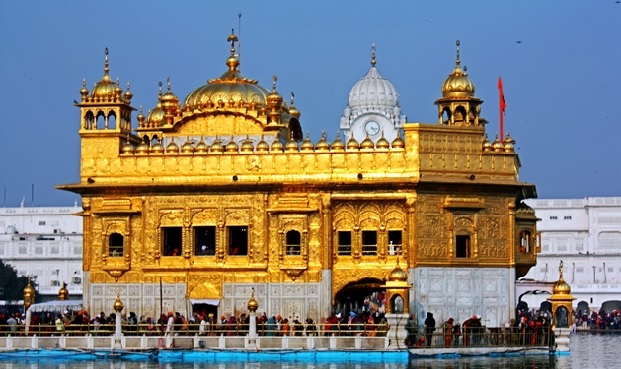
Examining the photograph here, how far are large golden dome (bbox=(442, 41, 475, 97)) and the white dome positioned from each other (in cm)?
5957

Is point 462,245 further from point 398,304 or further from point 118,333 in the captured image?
point 118,333

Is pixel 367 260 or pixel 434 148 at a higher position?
pixel 434 148

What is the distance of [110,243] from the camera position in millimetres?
41531

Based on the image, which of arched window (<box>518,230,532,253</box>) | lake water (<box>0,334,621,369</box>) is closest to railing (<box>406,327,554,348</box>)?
lake water (<box>0,334,621,369</box>)

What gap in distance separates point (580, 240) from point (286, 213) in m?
63.6

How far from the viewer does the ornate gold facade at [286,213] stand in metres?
39.8

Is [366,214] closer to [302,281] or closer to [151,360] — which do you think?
[302,281]

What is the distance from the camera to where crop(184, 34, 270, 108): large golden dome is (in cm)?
4294

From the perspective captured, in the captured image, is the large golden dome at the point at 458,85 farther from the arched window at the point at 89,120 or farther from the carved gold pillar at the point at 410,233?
the arched window at the point at 89,120

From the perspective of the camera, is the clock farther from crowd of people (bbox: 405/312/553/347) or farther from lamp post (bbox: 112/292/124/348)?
lamp post (bbox: 112/292/124/348)

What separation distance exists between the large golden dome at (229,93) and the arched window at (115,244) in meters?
4.63

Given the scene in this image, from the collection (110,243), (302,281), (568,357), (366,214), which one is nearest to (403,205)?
(366,214)

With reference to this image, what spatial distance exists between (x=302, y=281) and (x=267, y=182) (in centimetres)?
291

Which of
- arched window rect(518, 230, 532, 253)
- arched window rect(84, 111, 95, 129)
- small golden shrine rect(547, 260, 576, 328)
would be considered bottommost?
small golden shrine rect(547, 260, 576, 328)
